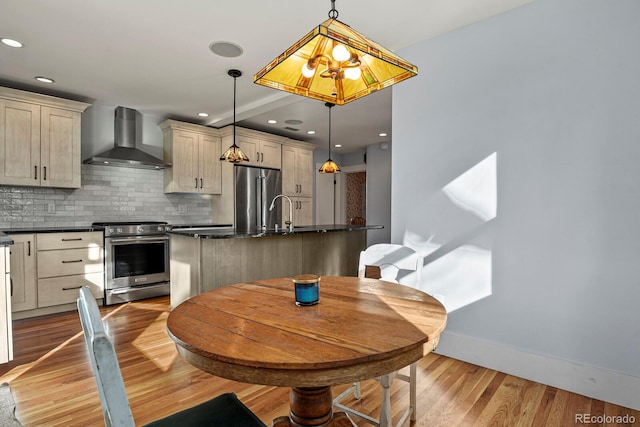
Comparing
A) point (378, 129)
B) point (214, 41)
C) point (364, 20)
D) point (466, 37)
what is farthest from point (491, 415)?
point (378, 129)

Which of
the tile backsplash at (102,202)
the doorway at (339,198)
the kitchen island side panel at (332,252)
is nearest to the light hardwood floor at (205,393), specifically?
the kitchen island side panel at (332,252)

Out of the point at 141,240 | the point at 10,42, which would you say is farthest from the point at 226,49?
the point at 141,240

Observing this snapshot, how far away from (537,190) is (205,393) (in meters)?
2.53

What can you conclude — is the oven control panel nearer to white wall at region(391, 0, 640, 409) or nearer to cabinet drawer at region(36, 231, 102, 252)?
cabinet drawer at region(36, 231, 102, 252)

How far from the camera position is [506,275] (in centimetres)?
230

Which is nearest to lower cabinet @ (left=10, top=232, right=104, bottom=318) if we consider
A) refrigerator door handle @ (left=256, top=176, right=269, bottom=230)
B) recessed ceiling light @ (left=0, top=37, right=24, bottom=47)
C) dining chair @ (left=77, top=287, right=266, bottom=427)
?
recessed ceiling light @ (left=0, top=37, right=24, bottom=47)

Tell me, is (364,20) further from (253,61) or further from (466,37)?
(253,61)

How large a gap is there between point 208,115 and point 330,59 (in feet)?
13.4

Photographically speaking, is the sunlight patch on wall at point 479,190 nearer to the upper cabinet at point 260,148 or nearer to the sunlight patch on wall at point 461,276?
the sunlight patch on wall at point 461,276

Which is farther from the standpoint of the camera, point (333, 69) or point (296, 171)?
point (296, 171)

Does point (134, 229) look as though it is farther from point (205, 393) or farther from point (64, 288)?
point (205, 393)

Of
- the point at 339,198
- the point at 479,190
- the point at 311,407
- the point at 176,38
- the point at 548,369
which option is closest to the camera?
the point at 311,407

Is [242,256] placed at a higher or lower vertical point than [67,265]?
higher

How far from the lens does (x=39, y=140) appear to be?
367 cm
